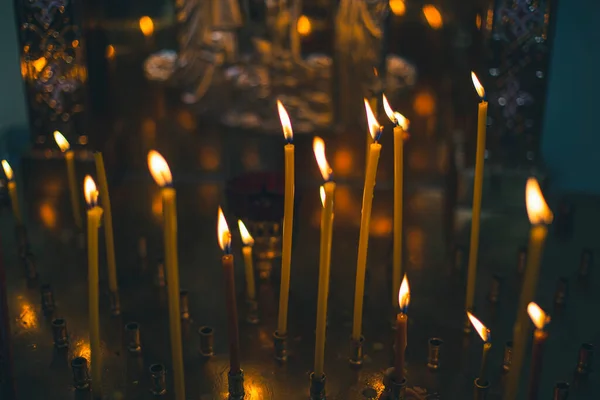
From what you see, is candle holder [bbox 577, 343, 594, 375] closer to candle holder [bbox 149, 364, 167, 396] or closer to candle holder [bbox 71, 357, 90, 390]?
candle holder [bbox 149, 364, 167, 396]

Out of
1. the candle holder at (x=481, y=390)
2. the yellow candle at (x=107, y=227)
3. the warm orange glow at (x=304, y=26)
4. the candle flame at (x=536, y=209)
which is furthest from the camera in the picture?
the warm orange glow at (x=304, y=26)

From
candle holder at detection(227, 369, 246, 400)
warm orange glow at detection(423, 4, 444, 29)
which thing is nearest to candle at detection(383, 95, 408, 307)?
candle holder at detection(227, 369, 246, 400)

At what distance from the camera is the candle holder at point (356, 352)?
3.93ft

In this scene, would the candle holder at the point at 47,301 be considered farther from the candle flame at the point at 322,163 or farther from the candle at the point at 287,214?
the candle flame at the point at 322,163

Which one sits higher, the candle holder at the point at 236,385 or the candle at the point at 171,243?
the candle at the point at 171,243

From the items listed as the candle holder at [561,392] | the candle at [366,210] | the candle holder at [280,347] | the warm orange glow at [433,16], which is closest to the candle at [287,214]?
the candle holder at [280,347]

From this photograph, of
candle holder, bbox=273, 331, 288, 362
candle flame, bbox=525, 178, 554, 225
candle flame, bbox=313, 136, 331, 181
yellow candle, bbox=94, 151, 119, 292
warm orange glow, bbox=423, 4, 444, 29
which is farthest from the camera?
warm orange glow, bbox=423, 4, 444, 29

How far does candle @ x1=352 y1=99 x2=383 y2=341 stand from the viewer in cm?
104

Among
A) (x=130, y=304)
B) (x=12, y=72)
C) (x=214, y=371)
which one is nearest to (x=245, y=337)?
(x=214, y=371)

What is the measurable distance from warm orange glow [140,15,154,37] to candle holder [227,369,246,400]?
1.74 m

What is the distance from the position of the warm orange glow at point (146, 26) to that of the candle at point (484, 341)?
1.82 m

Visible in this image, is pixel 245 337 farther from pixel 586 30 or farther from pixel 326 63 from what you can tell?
pixel 586 30

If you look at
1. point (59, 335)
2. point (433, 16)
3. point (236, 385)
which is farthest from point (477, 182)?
point (433, 16)

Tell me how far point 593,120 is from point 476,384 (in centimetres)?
134
